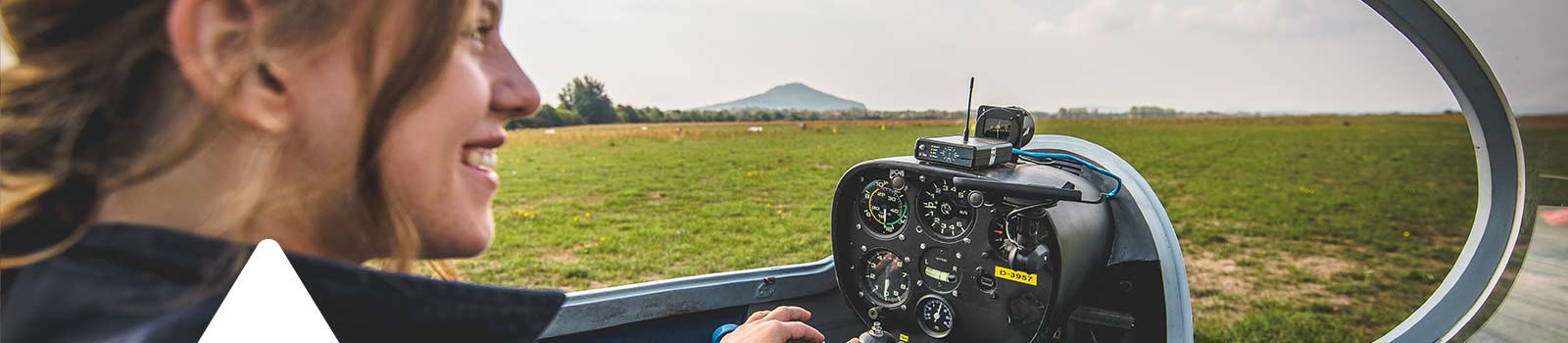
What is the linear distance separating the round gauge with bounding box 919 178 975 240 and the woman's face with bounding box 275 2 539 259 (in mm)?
1533

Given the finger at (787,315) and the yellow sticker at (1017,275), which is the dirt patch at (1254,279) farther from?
the finger at (787,315)

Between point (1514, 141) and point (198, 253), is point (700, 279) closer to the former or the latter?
point (198, 253)

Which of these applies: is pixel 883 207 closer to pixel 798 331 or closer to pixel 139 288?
pixel 798 331

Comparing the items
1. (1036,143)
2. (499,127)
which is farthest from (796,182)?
(499,127)

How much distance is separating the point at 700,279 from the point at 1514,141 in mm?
2278

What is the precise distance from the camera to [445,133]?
0.67 m

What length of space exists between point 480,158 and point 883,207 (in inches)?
66.6

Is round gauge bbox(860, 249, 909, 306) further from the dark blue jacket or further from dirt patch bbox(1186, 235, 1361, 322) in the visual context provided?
dirt patch bbox(1186, 235, 1361, 322)

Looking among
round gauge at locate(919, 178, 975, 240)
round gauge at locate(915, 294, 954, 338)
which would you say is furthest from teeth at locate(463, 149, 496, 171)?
round gauge at locate(915, 294, 954, 338)

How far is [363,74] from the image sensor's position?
0.59 metres

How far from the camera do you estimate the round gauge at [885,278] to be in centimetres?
234

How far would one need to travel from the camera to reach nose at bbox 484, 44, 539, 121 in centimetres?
79

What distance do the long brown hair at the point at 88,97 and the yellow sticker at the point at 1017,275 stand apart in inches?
68.4

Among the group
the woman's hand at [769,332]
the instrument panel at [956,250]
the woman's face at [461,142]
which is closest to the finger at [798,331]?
the woman's hand at [769,332]
